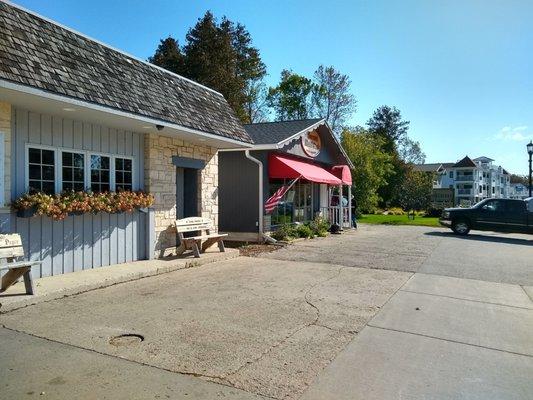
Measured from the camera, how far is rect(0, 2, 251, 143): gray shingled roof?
6.58 metres

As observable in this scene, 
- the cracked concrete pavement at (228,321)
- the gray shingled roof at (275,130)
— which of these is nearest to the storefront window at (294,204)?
the gray shingled roof at (275,130)

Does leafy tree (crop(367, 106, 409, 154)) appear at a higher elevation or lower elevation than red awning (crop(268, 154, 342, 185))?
higher

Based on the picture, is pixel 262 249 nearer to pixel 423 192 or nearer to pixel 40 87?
pixel 40 87

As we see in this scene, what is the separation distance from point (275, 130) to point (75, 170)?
10.4 metres

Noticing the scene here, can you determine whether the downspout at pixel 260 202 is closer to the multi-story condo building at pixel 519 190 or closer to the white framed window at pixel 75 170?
the white framed window at pixel 75 170

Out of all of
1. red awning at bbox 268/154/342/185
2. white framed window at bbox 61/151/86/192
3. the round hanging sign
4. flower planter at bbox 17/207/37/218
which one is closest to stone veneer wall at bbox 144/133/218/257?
white framed window at bbox 61/151/86/192

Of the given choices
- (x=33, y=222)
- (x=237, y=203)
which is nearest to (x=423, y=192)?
(x=237, y=203)

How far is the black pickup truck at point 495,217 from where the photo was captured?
58.6 ft

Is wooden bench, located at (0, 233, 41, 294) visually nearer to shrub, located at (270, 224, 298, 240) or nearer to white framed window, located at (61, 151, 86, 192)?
white framed window, located at (61, 151, 86, 192)

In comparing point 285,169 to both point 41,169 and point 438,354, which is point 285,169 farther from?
point 438,354

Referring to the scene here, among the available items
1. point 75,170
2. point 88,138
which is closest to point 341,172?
point 88,138

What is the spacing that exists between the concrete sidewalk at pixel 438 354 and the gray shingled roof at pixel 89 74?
19.2 feet

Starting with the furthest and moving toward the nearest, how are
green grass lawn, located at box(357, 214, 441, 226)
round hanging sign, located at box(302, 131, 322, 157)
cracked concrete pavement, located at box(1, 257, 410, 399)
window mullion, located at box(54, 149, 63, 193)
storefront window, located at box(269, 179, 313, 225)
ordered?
green grass lawn, located at box(357, 214, 441, 226) < round hanging sign, located at box(302, 131, 322, 157) < storefront window, located at box(269, 179, 313, 225) < window mullion, located at box(54, 149, 63, 193) < cracked concrete pavement, located at box(1, 257, 410, 399)

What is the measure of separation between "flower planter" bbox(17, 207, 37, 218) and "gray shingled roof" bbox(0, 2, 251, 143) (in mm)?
2017
